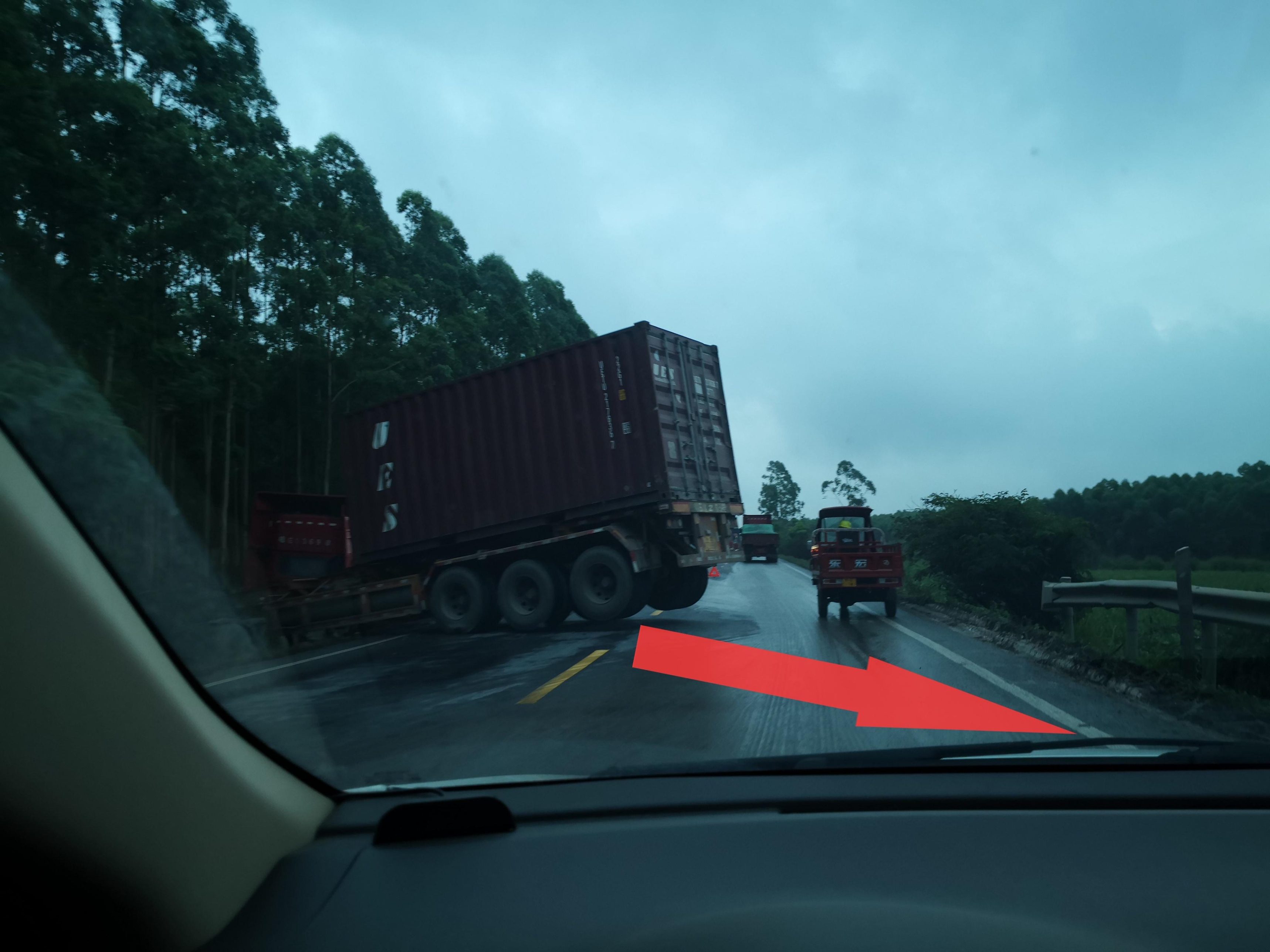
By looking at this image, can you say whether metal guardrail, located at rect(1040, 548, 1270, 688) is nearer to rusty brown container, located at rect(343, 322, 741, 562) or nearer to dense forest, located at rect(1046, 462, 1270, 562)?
dense forest, located at rect(1046, 462, 1270, 562)

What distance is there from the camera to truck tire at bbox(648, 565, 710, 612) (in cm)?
1460

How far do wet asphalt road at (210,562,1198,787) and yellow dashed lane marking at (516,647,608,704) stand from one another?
64mm

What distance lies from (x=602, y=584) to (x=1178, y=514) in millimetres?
9389

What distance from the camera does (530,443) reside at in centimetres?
1411

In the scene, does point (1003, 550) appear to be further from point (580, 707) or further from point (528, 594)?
point (580, 707)

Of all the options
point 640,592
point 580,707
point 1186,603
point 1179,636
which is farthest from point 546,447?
point 1186,603

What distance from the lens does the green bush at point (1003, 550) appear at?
612 inches

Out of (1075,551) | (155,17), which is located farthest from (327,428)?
(1075,551)

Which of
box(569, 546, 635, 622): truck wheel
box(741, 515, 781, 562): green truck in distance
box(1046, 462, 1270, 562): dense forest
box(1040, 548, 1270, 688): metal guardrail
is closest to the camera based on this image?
box(1040, 548, 1270, 688): metal guardrail

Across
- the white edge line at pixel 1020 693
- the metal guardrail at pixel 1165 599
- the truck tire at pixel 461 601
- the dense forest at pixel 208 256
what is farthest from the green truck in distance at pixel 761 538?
the metal guardrail at pixel 1165 599

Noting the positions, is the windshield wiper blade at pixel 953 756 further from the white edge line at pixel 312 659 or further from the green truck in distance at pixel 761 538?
the green truck in distance at pixel 761 538
